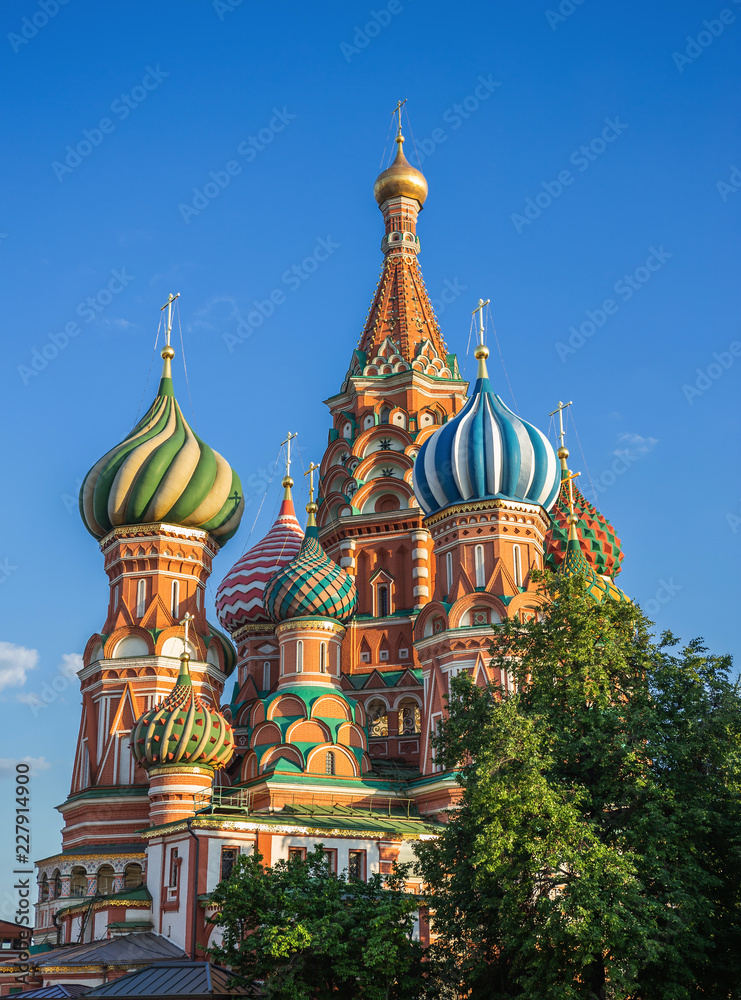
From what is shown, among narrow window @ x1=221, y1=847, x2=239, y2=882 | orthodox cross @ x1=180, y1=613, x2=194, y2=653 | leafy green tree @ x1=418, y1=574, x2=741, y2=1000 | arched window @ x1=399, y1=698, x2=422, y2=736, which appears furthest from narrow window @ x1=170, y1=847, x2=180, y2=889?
arched window @ x1=399, y1=698, x2=422, y2=736

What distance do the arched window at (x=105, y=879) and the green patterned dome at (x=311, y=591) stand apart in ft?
22.3

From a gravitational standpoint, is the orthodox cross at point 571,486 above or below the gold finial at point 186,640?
above

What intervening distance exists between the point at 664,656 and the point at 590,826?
10.4 ft

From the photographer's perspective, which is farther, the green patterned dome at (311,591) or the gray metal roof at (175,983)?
the green patterned dome at (311,591)

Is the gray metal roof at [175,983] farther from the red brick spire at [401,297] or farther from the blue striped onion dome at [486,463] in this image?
the red brick spire at [401,297]

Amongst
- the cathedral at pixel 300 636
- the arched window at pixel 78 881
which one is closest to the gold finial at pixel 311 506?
the cathedral at pixel 300 636

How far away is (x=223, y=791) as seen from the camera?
28734 millimetres

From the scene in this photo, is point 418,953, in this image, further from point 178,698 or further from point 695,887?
point 178,698

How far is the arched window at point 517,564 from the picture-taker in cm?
2928

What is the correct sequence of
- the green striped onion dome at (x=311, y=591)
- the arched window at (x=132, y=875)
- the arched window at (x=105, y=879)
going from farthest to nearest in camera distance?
the green striped onion dome at (x=311, y=591) < the arched window at (x=105, y=879) < the arched window at (x=132, y=875)

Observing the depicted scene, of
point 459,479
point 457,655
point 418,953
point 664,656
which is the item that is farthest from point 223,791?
point 664,656

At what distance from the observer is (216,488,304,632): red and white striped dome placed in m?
34.8

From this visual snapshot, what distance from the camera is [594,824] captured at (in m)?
17.1

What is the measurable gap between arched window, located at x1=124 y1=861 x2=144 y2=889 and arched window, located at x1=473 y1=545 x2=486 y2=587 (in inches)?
384
